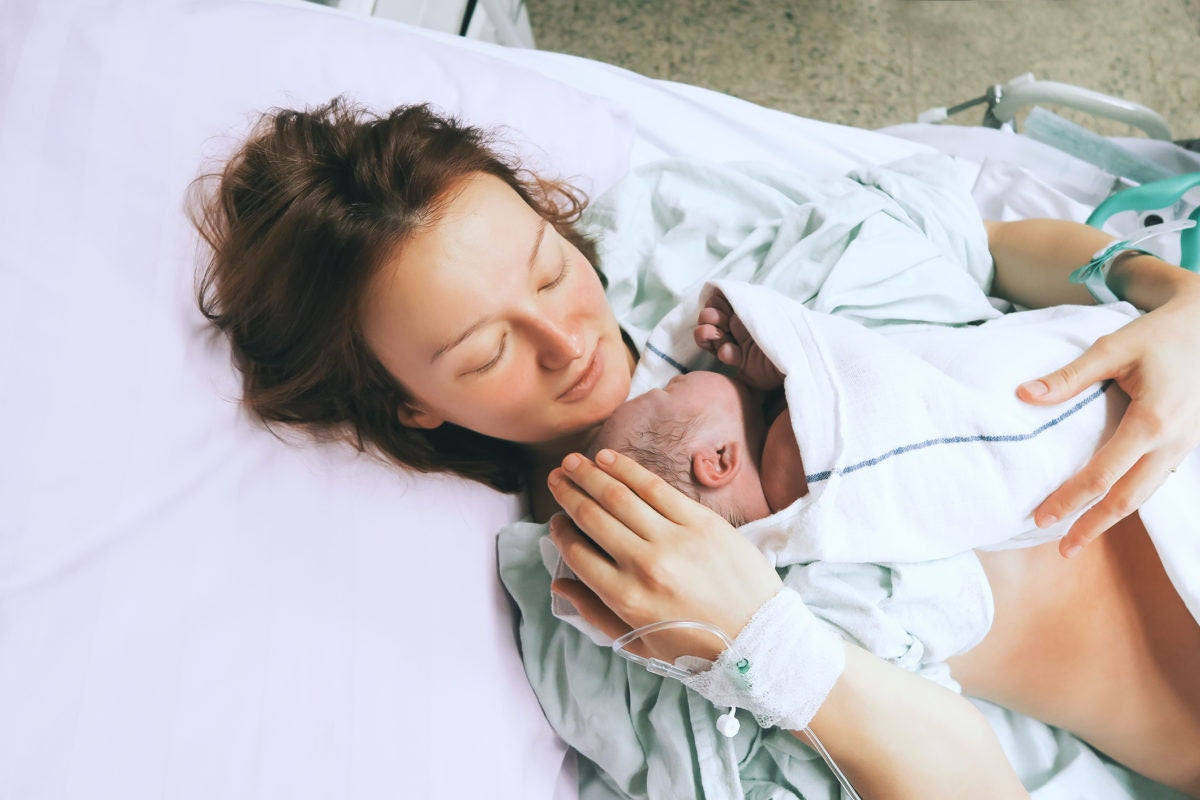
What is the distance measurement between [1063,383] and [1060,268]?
13.3 inches

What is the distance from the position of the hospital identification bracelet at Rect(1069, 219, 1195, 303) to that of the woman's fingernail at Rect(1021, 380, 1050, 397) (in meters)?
0.29

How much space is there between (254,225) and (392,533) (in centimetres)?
40

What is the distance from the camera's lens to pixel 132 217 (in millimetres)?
938

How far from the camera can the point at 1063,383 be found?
2.91 feet

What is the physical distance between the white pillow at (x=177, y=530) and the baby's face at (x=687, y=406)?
23 centimetres

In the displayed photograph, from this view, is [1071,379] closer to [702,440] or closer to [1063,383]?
[1063,383]

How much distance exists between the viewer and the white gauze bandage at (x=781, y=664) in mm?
777

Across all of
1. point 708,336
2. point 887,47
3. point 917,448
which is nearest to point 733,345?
point 708,336

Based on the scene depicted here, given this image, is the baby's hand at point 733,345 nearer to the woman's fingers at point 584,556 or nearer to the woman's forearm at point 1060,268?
the woman's fingers at point 584,556

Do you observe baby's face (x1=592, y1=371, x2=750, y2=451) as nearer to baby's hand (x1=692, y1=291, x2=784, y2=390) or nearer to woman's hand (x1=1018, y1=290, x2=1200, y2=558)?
baby's hand (x1=692, y1=291, x2=784, y2=390)

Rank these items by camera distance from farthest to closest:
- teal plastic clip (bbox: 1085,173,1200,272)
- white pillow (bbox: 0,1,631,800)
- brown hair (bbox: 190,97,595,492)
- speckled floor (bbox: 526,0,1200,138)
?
speckled floor (bbox: 526,0,1200,138)
teal plastic clip (bbox: 1085,173,1200,272)
brown hair (bbox: 190,97,595,492)
white pillow (bbox: 0,1,631,800)

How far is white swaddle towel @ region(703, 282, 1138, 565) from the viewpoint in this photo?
853 millimetres

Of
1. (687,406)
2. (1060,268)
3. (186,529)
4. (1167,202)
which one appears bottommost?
(186,529)

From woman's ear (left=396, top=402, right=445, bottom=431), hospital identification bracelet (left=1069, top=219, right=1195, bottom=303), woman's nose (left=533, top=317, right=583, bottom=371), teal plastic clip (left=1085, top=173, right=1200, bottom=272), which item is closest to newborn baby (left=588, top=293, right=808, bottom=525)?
woman's nose (left=533, top=317, right=583, bottom=371)
